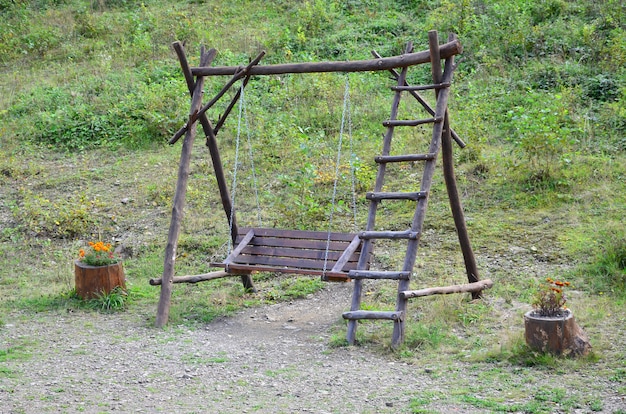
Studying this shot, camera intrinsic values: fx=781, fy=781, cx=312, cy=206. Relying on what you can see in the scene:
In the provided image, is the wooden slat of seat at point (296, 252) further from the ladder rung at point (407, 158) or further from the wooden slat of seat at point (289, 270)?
the ladder rung at point (407, 158)

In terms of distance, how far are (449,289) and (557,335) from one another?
4.86ft

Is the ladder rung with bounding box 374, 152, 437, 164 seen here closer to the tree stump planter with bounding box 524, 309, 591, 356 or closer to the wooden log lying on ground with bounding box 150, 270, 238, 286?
the tree stump planter with bounding box 524, 309, 591, 356

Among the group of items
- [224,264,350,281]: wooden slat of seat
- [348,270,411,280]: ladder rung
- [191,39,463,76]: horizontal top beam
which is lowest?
[224,264,350,281]: wooden slat of seat

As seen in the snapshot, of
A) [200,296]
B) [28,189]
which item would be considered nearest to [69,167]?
[28,189]

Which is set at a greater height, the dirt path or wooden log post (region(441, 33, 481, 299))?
wooden log post (region(441, 33, 481, 299))

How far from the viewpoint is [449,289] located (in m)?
7.15

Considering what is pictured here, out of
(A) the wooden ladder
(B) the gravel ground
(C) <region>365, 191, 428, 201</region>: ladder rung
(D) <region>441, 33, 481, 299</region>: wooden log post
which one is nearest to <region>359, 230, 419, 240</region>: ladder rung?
(A) the wooden ladder

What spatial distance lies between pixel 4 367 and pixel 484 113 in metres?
7.84

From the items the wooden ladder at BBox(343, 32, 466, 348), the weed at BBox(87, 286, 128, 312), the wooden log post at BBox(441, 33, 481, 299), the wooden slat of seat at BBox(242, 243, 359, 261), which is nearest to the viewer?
the wooden ladder at BBox(343, 32, 466, 348)

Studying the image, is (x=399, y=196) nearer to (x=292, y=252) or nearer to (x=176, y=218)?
(x=292, y=252)

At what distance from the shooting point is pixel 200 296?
28.0ft

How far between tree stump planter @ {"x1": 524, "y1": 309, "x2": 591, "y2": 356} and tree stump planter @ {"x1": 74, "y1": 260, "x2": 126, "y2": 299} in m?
4.33

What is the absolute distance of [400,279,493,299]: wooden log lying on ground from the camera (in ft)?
21.8

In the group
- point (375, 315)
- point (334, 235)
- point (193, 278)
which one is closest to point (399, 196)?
point (334, 235)
